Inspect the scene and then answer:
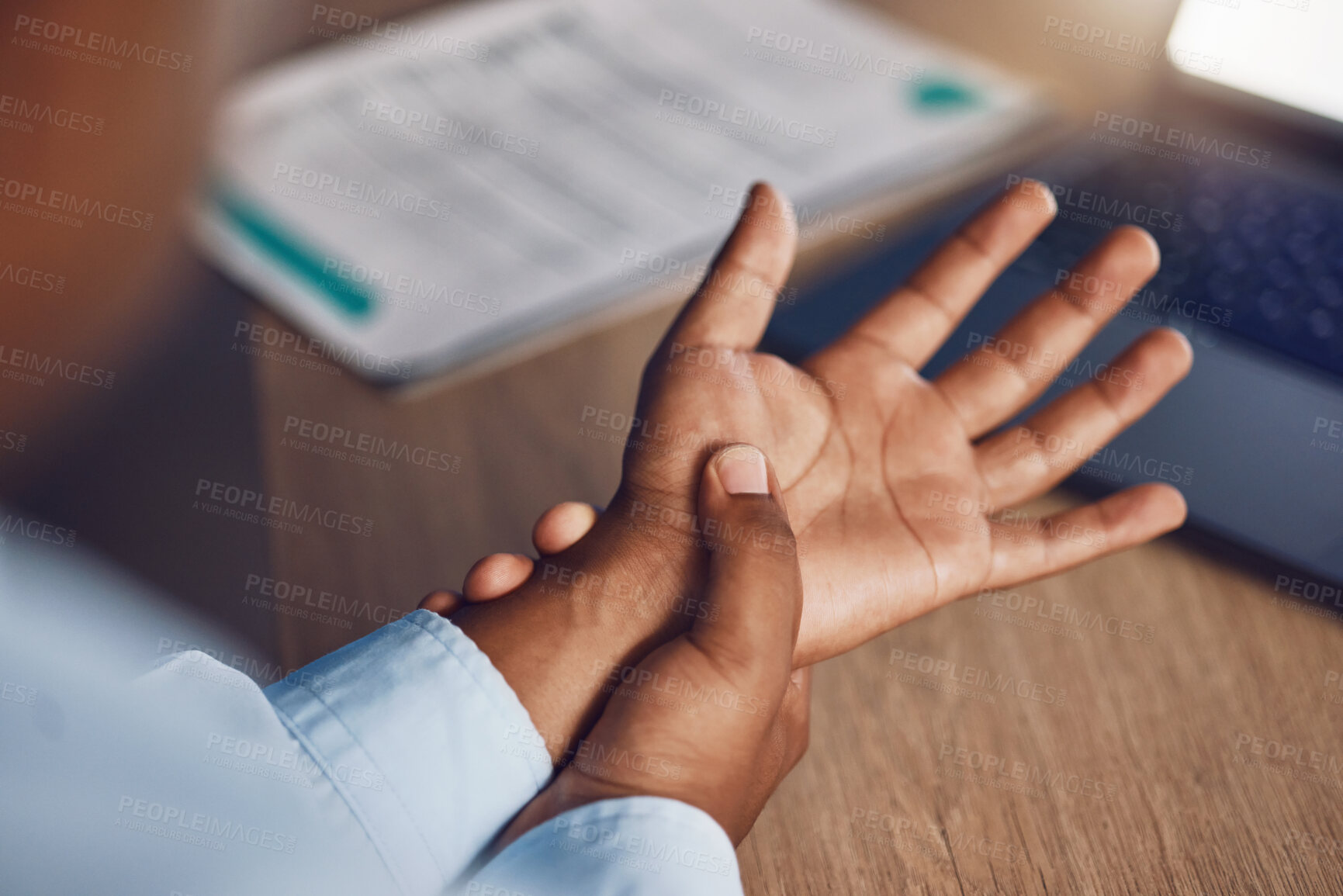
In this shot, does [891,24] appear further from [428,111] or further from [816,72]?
[428,111]

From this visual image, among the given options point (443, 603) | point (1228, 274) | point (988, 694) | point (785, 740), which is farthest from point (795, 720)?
point (1228, 274)

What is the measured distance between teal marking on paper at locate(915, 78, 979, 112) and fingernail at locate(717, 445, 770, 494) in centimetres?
59

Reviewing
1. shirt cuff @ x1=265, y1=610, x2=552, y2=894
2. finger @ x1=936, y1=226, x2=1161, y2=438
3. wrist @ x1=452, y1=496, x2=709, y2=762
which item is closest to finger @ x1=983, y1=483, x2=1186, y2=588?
finger @ x1=936, y1=226, x2=1161, y2=438

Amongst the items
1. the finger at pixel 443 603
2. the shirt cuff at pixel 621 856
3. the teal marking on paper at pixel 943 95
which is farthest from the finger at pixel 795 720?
the teal marking on paper at pixel 943 95

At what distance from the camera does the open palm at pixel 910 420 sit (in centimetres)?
63

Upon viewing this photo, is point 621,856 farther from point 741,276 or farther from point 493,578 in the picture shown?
point 741,276

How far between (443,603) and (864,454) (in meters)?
0.32

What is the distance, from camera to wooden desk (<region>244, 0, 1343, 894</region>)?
1.75 feet

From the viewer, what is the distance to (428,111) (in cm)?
95

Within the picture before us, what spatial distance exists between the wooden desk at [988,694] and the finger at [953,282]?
8.3 inches

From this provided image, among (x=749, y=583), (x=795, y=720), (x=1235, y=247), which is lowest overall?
(x=795, y=720)

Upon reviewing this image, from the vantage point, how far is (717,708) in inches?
19.7

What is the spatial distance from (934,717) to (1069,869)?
110mm

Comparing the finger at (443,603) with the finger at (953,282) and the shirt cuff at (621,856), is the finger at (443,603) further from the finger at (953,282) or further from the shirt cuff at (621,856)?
the finger at (953,282)
